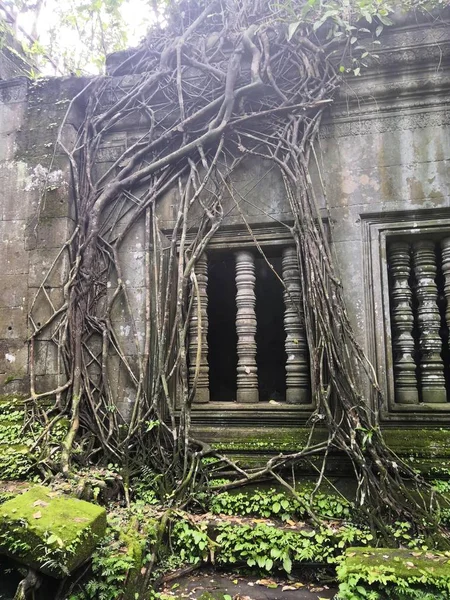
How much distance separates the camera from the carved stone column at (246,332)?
435 cm

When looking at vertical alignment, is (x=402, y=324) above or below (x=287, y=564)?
above

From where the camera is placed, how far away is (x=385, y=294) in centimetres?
419

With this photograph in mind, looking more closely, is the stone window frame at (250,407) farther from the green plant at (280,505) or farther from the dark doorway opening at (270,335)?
the dark doorway opening at (270,335)

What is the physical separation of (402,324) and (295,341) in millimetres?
1016

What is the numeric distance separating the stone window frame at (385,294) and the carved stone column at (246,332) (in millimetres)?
1092

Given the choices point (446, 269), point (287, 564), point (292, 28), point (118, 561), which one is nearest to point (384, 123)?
point (292, 28)

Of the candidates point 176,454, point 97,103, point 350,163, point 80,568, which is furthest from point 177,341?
point 97,103

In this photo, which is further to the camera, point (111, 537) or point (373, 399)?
point (373, 399)

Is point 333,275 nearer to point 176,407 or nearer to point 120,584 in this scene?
point 176,407

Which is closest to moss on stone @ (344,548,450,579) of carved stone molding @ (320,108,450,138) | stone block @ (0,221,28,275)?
carved stone molding @ (320,108,450,138)

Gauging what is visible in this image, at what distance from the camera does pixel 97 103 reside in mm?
4922

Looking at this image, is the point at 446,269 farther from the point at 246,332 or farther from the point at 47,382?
the point at 47,382

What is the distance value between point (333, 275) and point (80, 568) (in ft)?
9.62

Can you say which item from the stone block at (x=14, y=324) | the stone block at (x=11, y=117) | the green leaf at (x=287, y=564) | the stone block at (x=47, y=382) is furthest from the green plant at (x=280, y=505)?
the stone block at (x=11, y=117)
